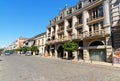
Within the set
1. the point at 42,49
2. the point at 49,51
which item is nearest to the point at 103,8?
the point at 49,51

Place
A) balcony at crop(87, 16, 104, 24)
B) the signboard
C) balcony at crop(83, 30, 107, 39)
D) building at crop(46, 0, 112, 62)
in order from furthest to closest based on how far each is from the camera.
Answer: balcony at crop(87, 16, 104, 24), building at crop(46, 0, 112, 62), balcony at crop(83, 30, 107, 39), the signboard

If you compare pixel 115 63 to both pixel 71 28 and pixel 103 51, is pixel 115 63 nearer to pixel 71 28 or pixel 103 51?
A: pixel 103 51

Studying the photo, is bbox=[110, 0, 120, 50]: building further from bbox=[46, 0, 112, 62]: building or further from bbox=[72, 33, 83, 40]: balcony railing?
bbox=[72, 33, 83, 40]: balcony railing

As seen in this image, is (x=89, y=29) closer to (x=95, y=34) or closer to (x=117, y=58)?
(x=95, y=34)

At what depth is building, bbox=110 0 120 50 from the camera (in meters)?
22.3

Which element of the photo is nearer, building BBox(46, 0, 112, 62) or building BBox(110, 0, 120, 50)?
building BBox(110, 0, 120, 50)

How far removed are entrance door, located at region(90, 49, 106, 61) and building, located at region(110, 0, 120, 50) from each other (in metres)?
2.95

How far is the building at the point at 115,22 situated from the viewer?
22281mm

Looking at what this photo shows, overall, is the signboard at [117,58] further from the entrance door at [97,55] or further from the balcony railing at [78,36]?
the balcony railing at [78,36]

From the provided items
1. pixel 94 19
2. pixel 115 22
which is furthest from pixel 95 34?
pixel 115 22

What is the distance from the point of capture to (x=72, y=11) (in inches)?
1411

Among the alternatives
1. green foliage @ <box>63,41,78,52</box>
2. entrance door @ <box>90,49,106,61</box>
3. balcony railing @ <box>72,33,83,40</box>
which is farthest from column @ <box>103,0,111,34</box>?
green foliage @ <box>63,41,78,52</box>

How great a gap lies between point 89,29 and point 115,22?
23.4 feet

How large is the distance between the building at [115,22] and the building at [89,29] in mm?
823
